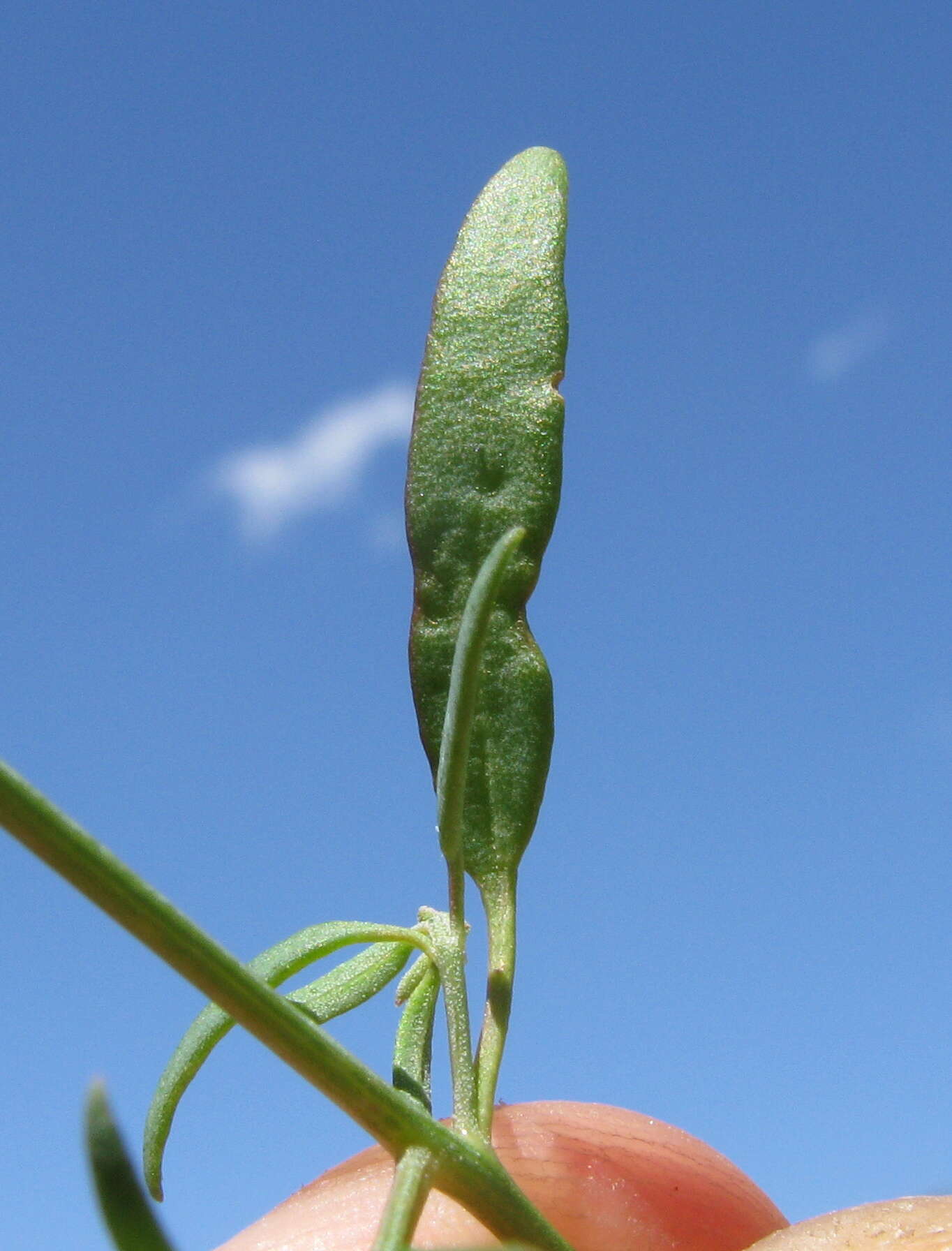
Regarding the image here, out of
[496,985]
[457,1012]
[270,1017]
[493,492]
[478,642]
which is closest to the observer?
[270,1017]

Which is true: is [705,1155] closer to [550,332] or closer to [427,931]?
A: [427,931]

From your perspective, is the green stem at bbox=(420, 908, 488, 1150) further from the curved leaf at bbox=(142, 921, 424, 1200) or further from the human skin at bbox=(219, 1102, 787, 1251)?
the human skin at bbox=(219, 1102, 787, 1251)

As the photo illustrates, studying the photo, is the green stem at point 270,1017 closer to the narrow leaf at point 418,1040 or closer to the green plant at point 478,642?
the green plant at point 478,642

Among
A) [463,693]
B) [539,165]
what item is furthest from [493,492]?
[539,165]

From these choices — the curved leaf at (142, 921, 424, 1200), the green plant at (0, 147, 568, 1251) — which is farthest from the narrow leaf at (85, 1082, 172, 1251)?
the curved leaf at (142, 921, 424, 1200)

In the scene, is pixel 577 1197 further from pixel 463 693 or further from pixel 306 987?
pixel 463 693

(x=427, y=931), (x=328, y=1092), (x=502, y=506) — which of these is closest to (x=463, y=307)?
(x=502, y=506)
